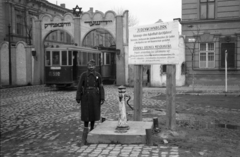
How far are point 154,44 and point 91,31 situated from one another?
2167 centimetres

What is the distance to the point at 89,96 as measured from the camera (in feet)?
25.8

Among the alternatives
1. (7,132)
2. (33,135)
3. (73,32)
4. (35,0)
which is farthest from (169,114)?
(35,0)

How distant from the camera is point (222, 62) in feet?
76.8

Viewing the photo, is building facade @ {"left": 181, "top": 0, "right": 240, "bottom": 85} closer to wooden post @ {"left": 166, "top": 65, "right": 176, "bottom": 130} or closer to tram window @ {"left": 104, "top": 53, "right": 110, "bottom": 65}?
tram window @ {"left": 104, "top": 53, "right": 110, "bottom": 65}

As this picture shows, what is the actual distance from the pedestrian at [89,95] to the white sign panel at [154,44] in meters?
1.55

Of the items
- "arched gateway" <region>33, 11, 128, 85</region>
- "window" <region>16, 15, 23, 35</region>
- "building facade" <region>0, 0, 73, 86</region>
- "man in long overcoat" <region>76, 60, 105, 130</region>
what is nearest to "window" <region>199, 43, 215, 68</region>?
"arched gateway" <region>33, 11, 128, 85</region>

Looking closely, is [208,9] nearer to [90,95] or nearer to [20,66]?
[20,66]

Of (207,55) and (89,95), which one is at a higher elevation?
(207,55)

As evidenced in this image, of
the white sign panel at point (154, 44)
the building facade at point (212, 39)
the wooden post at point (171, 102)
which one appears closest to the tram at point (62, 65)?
the building facade at point (212, 39)

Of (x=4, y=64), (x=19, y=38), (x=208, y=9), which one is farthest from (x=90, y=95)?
(x=19, y=38)

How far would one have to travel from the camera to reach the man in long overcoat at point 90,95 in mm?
7871

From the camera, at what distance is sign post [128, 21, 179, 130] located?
8266mm

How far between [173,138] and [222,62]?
1718cm

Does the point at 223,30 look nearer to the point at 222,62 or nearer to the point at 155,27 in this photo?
the point at 222,62
